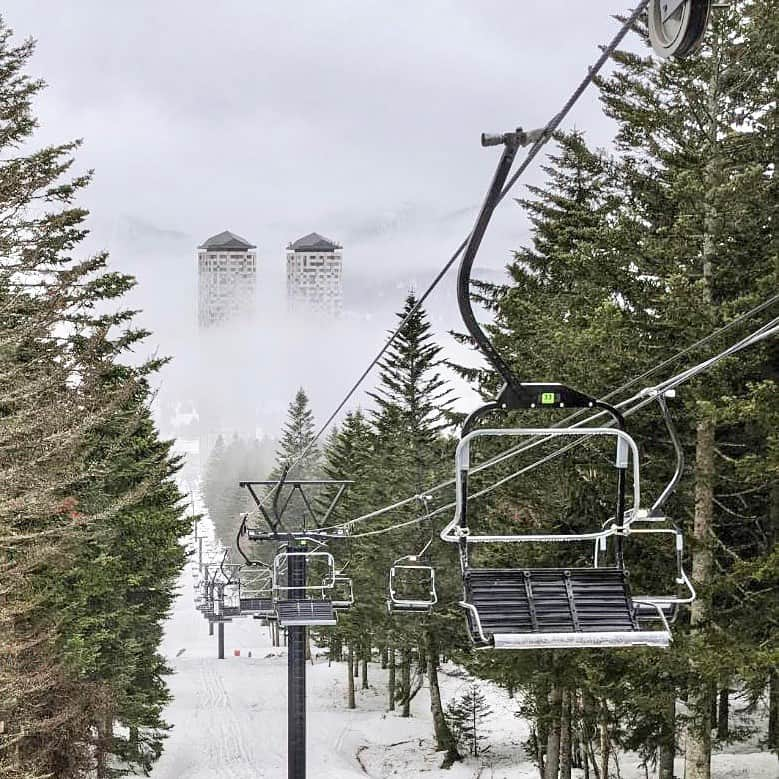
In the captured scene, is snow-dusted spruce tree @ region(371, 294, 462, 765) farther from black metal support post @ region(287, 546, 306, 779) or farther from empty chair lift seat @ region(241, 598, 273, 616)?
empty chair lift seat @ region(241, 598, 273, 616)

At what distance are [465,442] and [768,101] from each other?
9.83 metres

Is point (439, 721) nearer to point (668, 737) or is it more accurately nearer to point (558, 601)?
point (668, 737)

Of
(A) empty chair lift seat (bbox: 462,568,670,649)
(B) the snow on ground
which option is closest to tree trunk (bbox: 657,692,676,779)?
(B) the snow on ground

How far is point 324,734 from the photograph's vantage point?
32.3 metres

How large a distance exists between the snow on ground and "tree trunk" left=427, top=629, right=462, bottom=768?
33 centimetres

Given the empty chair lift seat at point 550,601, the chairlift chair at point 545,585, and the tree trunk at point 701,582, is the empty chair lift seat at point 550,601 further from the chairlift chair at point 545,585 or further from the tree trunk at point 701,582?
the tree trunk at point 701,582

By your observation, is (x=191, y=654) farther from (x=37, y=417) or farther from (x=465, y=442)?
(x=465, y=442)

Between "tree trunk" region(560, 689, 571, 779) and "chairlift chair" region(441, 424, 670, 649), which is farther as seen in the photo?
"tree trunk" region(560, 689, 571, 779)

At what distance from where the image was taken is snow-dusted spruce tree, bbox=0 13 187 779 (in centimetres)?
1521

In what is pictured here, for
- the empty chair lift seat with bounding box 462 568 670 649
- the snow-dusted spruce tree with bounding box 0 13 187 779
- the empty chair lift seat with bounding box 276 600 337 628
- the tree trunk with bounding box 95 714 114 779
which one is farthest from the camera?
the tree trunk with bounding box 95 714 114 779

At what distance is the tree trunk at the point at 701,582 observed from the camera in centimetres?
1132

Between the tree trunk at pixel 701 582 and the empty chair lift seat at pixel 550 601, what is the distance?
513 centimetres

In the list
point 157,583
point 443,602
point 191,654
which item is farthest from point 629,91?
point 191,654

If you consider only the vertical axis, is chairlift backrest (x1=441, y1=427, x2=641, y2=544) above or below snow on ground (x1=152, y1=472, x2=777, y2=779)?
above
